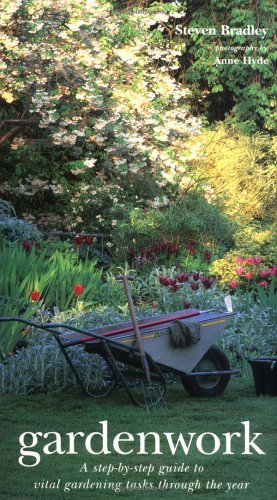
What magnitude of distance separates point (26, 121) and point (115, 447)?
7.42 meters

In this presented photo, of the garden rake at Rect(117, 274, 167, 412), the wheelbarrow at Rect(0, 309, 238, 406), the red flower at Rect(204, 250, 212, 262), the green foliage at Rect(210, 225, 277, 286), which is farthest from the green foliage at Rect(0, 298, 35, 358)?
the red flower at Rect(204, 250, 212, 262)

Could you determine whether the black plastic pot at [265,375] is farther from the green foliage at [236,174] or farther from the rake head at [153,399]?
the green foliage at [236,174]

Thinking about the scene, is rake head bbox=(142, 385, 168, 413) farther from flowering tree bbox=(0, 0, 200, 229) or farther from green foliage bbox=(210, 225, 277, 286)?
flowering tree bbox=(0, 0, 200, 229)

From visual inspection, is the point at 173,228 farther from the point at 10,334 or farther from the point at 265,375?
the point at 265,375

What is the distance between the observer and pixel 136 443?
508cm

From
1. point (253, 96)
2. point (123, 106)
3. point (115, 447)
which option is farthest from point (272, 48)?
point (115, 447)

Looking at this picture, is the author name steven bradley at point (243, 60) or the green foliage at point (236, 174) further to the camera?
the author name steven bradley at point (243, 60)

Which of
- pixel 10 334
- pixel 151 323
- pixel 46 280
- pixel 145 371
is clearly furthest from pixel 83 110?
pixel 145 371

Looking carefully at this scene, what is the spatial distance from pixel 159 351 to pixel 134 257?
4.38 meters

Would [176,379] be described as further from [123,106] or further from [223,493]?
[123,106]

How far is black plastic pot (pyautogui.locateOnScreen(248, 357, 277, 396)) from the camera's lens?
20.2 feet

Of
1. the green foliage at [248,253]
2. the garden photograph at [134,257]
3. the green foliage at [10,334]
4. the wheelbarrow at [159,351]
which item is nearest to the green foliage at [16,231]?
the garden photograph at [134,257]

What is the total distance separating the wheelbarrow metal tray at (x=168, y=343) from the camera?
19.2 feet

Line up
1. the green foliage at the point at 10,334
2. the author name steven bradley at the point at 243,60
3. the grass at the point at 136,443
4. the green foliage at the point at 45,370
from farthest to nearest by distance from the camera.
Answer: the author name steven bradley at the point at 243,60, the green foliage at the point at 10,334, the green foliage at the point at 45,370, the grass at the point at 136,443
